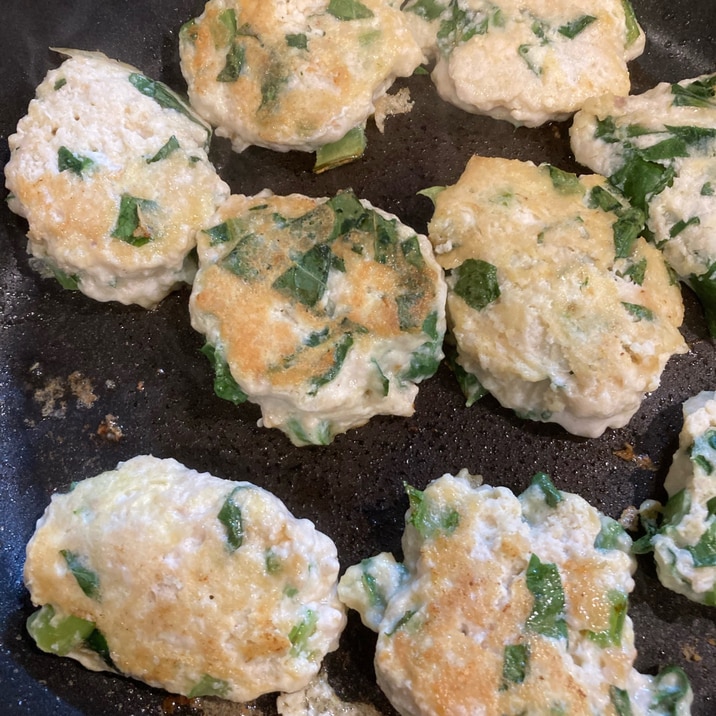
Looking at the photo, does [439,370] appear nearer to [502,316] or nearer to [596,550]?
[502,316]

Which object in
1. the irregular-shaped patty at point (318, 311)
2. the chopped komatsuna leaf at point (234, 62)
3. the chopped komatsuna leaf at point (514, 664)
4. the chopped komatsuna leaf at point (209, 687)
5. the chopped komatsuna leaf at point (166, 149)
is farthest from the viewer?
the chopped komatsuna leaf at point (234, 62)

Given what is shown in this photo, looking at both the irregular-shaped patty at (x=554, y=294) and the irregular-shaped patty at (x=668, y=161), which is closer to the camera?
the irregular-shaped patty at (x=554, y=294)

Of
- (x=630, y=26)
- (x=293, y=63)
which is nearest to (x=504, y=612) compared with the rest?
(x=293, y=63)

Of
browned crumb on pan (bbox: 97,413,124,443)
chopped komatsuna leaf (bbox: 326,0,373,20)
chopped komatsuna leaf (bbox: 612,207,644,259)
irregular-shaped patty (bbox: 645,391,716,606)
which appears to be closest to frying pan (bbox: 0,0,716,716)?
browned crumb on pan (bbox: 97,413,124,443)

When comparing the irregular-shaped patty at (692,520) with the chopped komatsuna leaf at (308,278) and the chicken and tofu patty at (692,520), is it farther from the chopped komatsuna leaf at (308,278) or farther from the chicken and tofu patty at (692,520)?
the chopped komatsuna leaf at (308,278)

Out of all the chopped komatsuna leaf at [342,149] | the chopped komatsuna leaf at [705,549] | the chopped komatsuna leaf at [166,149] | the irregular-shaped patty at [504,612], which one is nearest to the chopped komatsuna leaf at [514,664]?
the irregular-shaped patty at [504,612]

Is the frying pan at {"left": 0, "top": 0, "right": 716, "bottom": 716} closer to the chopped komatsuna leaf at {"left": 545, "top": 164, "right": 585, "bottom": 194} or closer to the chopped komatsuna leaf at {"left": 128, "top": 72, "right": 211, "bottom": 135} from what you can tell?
the chopped komatsuna leaf at {"left": 128, "top": 72, "right": 211, "bottom": 135}

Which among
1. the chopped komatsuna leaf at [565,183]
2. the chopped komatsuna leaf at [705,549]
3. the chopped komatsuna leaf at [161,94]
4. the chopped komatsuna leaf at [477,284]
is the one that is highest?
the chopped komatsuna leaf at [565,183]
